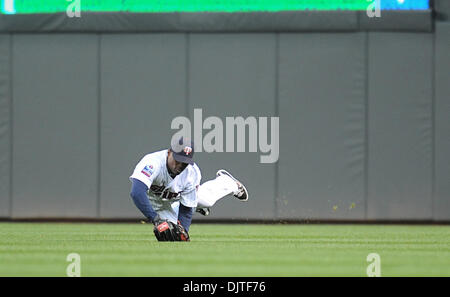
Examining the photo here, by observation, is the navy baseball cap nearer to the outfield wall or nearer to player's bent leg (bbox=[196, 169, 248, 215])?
player's bent leg (bbox=[196, 169, 248, 215])

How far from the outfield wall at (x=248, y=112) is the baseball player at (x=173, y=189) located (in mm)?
4197

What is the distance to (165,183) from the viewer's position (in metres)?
10.6

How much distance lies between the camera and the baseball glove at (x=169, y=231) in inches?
383

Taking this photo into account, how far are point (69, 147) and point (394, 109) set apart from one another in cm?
584

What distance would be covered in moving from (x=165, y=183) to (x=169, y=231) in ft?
2.73

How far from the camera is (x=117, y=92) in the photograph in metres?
16.4

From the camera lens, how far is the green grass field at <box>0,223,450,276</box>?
7.13 m

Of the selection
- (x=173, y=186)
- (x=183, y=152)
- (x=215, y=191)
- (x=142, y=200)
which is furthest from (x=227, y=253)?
(x=215, y=191)

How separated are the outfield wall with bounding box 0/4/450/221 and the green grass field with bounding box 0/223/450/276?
9.94ft

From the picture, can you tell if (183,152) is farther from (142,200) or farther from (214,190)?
(214,190)

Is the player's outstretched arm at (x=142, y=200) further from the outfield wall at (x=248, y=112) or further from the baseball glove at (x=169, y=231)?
the outfield wall at (x=248, y=112)
